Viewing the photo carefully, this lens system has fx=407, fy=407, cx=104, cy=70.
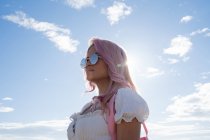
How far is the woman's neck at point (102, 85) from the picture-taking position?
274 inches

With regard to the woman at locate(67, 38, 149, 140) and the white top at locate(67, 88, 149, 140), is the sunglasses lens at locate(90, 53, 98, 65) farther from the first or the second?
the white top at locate(67, 88, 149, 140)

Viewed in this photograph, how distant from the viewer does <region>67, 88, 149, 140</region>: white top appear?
240 inches

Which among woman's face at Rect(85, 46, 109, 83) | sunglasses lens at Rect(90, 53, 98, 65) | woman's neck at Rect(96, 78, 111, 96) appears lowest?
woman's neck at Rect(96, 78, 111, 96)

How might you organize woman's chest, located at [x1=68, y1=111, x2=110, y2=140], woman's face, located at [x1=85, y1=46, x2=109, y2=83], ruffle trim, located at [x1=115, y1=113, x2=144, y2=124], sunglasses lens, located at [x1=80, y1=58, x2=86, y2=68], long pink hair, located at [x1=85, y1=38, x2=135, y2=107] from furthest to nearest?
sunglasses lens, located at [x1=80, y1=58, x2=86, y2=68]
woman's face, located at [x1=85, y1=46, x2=109, y2=83]
long pink hair, located at [x1=85, y1=38, x2=135, y2=107]
woman's chest, located at [x1=68, y1=111, x2=110, y2=140]
ruffle trim, located at [x1=115, y1=113, x2=144, y2=124]

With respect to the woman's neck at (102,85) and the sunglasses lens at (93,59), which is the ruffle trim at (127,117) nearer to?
the woman's neck at (102,85)

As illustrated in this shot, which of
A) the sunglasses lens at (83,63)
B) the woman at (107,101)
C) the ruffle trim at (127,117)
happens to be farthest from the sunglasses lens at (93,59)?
the ruffle trim at (127,117)

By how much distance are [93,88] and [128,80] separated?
41.3 inches

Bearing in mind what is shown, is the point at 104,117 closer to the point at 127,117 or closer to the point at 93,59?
the point at 127,117

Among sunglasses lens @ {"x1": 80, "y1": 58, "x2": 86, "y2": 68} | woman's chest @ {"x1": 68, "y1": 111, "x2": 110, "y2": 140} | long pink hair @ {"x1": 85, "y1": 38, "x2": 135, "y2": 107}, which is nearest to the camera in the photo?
woman's chest @ {"x1": 68, "y1": 111, "x2": 110, "y2": 140}

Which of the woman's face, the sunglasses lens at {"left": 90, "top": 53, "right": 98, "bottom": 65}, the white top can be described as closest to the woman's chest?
the white top

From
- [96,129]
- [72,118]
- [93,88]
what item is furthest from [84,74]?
[96,129]

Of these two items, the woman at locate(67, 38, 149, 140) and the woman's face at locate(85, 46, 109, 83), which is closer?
the woman at locate(67, 38, 149, 140)

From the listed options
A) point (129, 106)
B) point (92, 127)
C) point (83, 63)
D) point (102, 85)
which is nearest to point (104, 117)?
point (92, 127)

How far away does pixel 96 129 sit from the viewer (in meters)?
6.45
